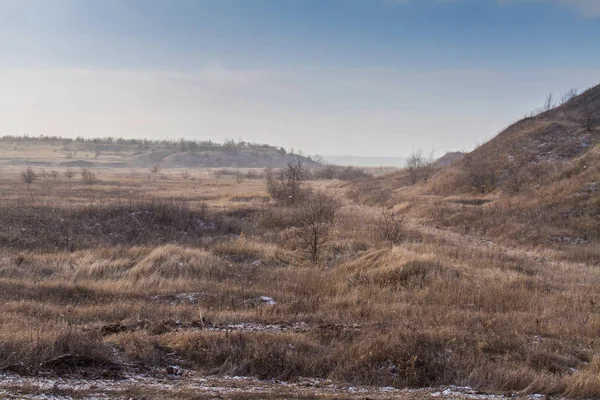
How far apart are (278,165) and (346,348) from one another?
15095 cm

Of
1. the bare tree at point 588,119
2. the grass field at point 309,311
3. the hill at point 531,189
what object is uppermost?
the bare tree at point 588,119

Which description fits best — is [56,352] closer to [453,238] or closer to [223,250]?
[223,250]

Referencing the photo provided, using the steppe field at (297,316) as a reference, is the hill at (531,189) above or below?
above

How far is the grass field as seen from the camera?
582 centimetres

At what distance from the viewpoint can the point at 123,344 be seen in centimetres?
635

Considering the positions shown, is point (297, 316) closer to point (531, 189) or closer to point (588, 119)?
point (531, 189)

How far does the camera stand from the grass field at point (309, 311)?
5820 mm

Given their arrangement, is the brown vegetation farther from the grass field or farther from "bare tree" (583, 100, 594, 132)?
"bare tree" (583, 100, 594, 132)

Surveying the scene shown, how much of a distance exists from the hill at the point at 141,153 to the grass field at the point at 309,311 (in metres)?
105

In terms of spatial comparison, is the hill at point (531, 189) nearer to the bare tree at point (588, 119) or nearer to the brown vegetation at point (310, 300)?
the bare tree at point (588, 119)

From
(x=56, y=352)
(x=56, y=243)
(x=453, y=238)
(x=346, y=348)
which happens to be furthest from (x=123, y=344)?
(x=453, y=238)

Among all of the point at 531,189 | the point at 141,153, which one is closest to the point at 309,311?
the point at 531,189

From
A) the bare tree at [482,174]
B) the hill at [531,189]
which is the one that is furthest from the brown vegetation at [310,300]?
the bare tree at [482,174]

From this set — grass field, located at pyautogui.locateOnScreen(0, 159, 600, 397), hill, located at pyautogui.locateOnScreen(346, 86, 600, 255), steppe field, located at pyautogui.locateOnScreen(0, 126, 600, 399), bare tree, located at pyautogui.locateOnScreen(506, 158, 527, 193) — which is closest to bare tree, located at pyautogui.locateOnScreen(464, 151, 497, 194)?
hill, located at pyautogui.locateOnScreen(346, 86, 600, 255)
